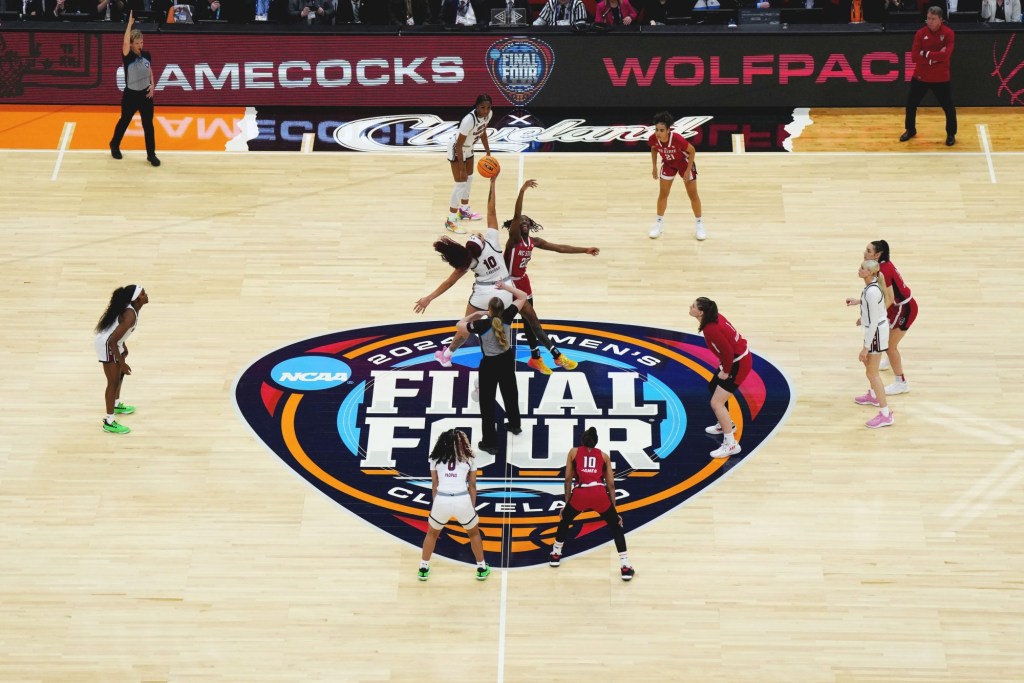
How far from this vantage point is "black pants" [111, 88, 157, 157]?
19688 mm

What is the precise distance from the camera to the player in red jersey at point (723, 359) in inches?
569

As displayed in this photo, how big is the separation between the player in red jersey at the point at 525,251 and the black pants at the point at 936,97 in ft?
21.2

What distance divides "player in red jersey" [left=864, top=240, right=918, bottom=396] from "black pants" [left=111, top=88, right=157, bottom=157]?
1017 centimetres

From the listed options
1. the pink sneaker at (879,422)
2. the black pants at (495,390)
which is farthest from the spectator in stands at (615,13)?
the pink sneaker at (879,422)

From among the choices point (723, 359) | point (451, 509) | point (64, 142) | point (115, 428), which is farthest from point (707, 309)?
point (64, 142)

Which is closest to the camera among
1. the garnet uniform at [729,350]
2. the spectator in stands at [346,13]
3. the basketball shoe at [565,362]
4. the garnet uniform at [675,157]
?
the garnet uniform at [729,350]

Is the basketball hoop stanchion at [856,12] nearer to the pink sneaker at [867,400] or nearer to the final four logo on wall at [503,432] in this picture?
the final four logo on wall at [503,432]

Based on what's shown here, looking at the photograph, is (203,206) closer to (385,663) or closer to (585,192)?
(585,192)

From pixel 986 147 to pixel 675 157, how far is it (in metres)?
5.09

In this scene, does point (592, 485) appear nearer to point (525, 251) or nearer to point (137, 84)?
point (525, 251)

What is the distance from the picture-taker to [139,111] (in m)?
19.9

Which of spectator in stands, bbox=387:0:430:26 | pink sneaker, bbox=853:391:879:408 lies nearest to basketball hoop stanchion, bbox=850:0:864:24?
spectator in stands, bbox=387:0:430:26

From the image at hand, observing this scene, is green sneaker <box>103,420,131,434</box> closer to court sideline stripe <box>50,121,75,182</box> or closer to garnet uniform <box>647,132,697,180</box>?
court sideline stripe <box>50,121,75,182</box>

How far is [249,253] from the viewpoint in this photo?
18312 millimetres
